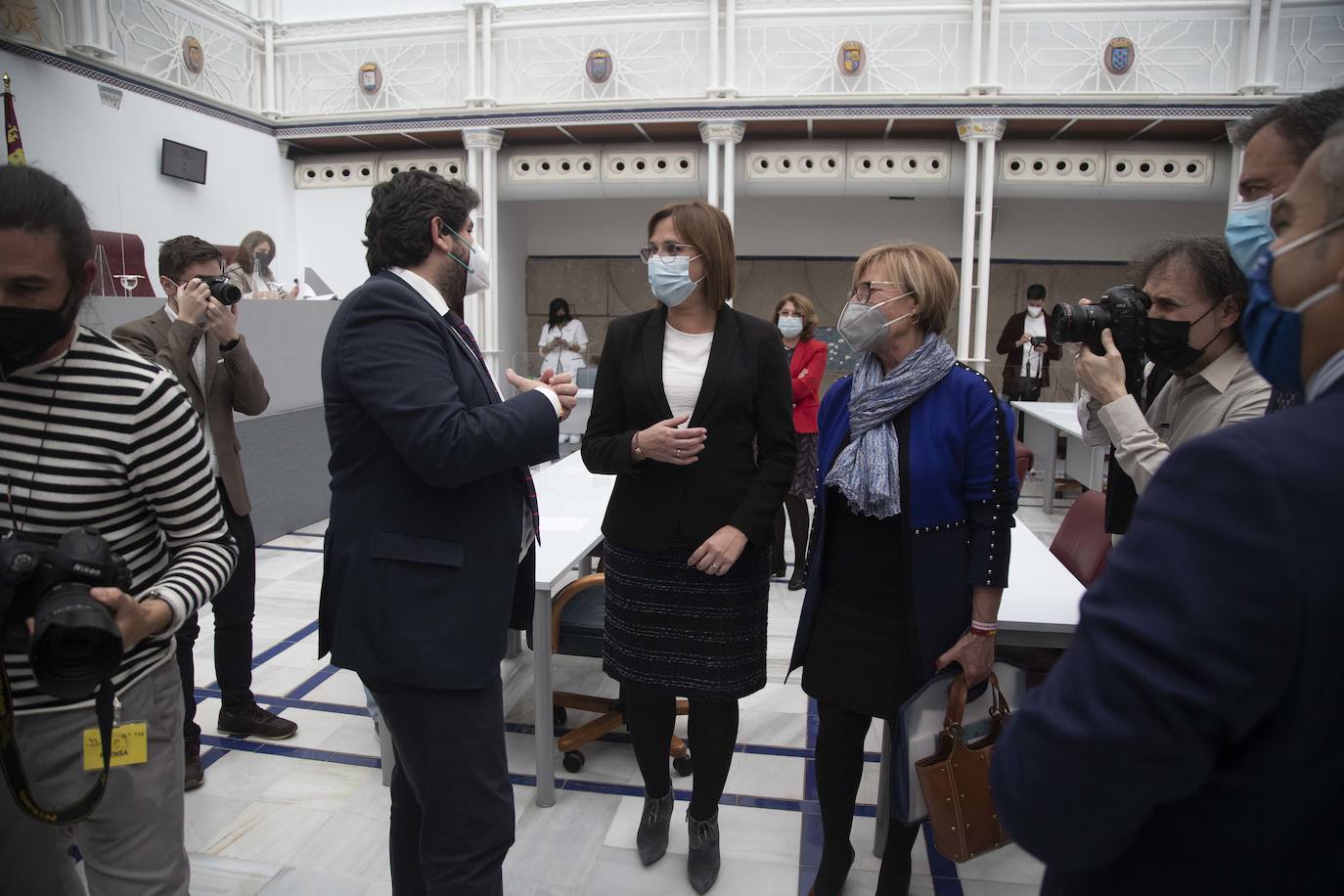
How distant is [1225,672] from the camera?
2.20ft

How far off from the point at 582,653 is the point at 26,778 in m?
1.90

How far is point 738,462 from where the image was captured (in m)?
2.22

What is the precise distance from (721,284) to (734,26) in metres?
8.12

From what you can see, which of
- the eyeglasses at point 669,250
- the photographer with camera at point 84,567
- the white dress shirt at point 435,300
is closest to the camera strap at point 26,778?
the photographer with camera at point 84,567

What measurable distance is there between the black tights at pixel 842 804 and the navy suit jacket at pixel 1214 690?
136 cm

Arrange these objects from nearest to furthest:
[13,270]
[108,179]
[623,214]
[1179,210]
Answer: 1. [13,270]
2. [108,179]
3. [1179,210]
4. [623,214]

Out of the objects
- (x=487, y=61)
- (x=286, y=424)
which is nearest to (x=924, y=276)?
(x=286, y=424)

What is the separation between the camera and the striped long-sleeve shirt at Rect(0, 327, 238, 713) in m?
1.33

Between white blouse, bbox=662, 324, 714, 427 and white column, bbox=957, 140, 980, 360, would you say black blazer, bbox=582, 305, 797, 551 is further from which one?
white column, bbox=957, 140, 980, 360

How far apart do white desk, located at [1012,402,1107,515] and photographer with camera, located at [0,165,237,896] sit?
5663 mm

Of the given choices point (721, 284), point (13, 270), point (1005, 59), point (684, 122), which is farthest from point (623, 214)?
point (13, 270)

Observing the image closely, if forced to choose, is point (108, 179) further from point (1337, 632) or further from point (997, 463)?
point (1337, 632)

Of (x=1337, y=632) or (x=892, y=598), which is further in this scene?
(x=892, y=598)

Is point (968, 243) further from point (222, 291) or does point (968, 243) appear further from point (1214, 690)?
point (1214, 690)
